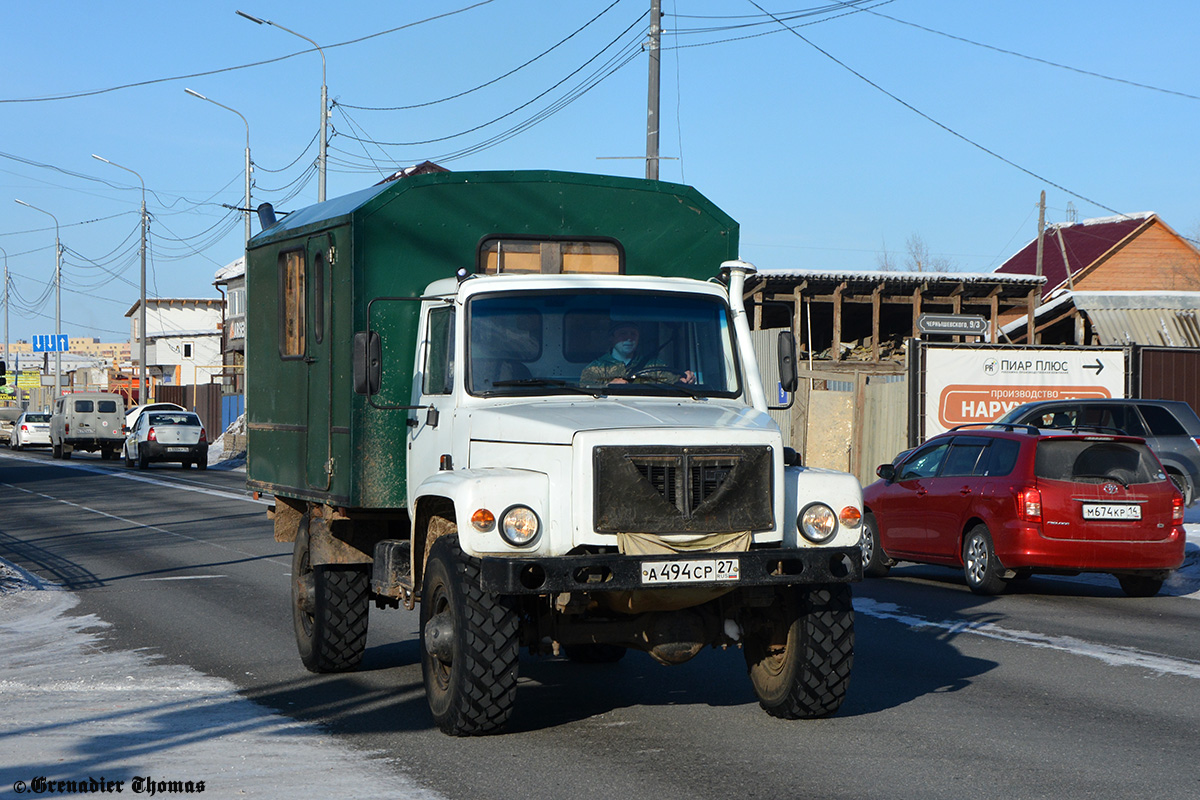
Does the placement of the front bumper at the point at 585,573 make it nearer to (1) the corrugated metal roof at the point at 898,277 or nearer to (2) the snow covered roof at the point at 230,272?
(1) the corrugated metal roof at the point at 898,277

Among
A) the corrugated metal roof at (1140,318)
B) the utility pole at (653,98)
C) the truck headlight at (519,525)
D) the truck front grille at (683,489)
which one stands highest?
the utility pole at (653,98)

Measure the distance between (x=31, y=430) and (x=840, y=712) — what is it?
5733 cm

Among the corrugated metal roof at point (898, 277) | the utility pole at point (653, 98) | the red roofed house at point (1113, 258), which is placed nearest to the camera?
the utility pole at point (653, 98)

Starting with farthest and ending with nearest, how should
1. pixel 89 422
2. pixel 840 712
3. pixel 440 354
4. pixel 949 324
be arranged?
pixel 89 422 → pixel 949 324 → pixel 440 354 → pixel 840 712

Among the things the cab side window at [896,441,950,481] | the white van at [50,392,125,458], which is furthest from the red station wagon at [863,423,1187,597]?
the white van at [50,392,125,458]

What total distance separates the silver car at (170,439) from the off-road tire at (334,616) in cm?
3197

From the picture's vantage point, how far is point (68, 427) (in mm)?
47594

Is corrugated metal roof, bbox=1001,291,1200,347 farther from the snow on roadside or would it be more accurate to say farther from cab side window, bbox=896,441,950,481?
the snow on roadside

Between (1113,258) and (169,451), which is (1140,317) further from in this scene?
(169,451)

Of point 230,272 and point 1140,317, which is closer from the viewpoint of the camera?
point 1140,317

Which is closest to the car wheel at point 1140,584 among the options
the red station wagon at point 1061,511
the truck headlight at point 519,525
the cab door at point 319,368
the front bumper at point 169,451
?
the red station wagon at point 1061,511

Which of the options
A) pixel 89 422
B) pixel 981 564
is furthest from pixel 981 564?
pixel 89 422

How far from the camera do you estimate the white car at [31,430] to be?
5878cm

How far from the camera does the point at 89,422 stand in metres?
47.8
